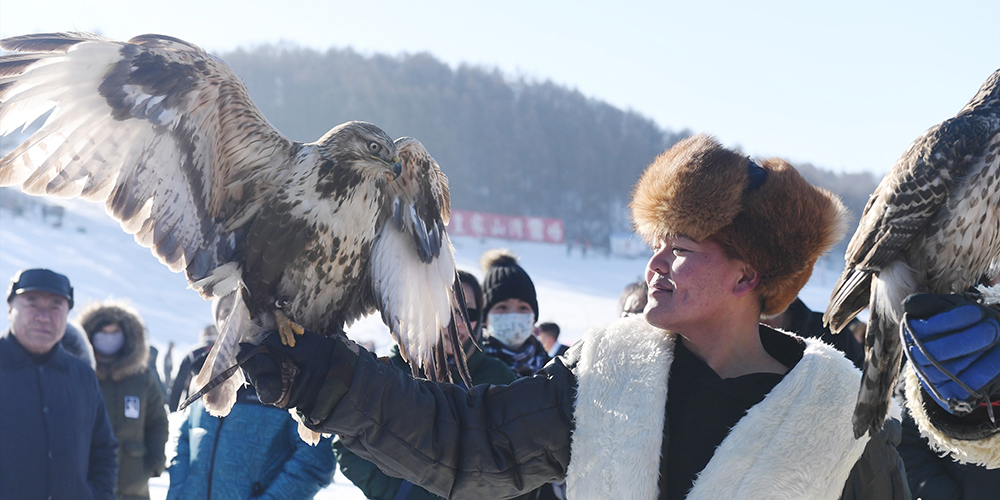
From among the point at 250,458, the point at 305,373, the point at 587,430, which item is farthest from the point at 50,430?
the point at 587,430

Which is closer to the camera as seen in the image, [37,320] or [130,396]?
[37,320]

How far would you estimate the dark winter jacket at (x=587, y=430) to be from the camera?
5.56 feet

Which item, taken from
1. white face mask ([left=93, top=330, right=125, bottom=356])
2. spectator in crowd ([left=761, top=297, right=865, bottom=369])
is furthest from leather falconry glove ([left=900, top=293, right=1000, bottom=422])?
white face mask ([left=93, top=330, right=125, bottom=356])

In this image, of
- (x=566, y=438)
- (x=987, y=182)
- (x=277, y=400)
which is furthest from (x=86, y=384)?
(x=987, y=182)

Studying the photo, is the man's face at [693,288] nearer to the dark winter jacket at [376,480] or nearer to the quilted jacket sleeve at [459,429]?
the quilted jacket sleeve at [459,429]

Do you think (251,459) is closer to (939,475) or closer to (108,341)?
(108,341)

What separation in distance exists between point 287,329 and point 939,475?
245cm

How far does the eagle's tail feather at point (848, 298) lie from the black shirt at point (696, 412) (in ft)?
1.42

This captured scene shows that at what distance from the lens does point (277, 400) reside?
5.93ft

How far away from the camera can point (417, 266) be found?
2703 mm

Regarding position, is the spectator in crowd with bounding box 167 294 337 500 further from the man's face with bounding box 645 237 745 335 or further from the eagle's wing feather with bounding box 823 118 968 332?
the eagle's wing feather with bounding box 823 118 968 332

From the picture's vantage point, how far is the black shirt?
177 centimetres

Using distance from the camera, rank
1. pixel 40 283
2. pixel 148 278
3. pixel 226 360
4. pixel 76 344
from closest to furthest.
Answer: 1. pixel 226 360
2. pixel 40 283
3. pixel 76 344
4. pixel 148 278

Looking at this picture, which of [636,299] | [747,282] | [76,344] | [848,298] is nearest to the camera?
[747,282]
